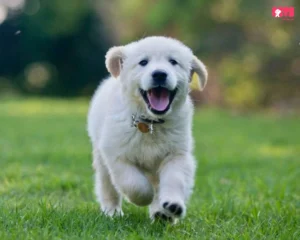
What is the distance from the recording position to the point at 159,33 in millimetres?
22688

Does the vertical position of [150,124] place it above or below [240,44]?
below

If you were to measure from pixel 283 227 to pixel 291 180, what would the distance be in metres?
2.78

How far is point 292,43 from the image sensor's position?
1772 centimetres

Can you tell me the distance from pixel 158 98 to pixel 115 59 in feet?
1.58

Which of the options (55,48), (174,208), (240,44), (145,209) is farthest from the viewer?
(55,48)

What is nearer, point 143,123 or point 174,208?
point 174,208

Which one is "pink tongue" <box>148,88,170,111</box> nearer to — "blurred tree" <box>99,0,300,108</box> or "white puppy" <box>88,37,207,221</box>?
"white puppy" <box>88,37,207,221</box>

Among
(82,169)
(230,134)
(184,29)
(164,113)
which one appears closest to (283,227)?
(164,113)

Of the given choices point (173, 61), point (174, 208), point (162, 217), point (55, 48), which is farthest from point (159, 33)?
point (174, 208)

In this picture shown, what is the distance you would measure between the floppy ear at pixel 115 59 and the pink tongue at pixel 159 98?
16.1 inches

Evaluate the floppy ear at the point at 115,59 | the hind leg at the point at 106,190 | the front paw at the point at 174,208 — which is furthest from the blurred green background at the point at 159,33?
the front paw at the point at 174,208

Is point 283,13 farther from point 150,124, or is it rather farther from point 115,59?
point 150,124

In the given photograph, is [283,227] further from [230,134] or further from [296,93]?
[296,93]

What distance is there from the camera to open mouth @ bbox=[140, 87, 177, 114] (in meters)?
4.09
